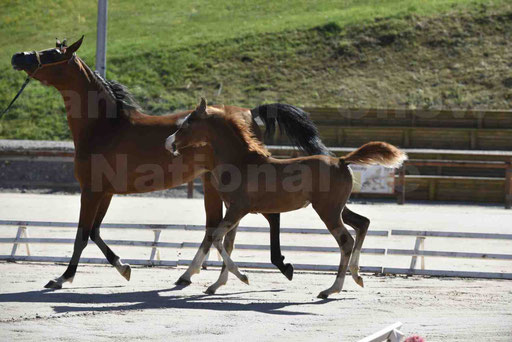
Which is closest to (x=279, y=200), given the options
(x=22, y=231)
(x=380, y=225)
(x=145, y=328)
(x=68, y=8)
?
(x=145, y=328)

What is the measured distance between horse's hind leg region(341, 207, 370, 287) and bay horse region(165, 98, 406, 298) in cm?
1

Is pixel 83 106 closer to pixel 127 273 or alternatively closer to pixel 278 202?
pixel 127 273

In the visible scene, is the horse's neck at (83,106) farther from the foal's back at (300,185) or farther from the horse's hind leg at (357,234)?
the horse's hind leg at (357,234)

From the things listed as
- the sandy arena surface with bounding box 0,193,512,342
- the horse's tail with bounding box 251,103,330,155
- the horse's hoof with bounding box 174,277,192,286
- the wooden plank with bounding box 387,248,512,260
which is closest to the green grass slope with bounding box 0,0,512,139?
the sandy arena surface with bounding box 0,193,512,342

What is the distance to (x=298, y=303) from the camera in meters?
7.94

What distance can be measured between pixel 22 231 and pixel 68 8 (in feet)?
120

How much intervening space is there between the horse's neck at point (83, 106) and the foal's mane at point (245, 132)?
1.48 m

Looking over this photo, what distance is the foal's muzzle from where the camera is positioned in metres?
8.52

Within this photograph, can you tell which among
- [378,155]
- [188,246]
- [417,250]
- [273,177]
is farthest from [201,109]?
[417,250]

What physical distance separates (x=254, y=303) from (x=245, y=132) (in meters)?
1.89

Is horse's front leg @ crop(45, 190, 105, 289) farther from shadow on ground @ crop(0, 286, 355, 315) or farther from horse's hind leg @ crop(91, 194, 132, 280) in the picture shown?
shadow on ground @ crop(0, 286, 355, 315)

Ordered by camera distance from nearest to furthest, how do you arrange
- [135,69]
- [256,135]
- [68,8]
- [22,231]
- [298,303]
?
[298,303]
[256,135]
[22,231]
[135,69]
[68,8]

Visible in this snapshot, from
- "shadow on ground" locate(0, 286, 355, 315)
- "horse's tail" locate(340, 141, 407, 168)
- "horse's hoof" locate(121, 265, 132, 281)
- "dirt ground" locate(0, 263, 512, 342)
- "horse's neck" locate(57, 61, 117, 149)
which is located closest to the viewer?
"dirt ground" locate(0, 263, 512, 342)

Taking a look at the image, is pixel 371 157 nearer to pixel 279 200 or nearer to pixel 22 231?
pixel 279 200
